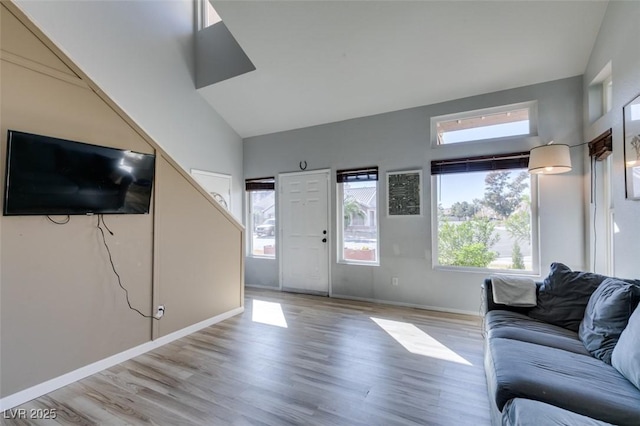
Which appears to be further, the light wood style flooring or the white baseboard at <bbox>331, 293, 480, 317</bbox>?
the white baseboard at <bbox>331, 293, 480, 317</bbox>

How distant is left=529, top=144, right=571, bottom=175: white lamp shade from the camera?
9.20 feet

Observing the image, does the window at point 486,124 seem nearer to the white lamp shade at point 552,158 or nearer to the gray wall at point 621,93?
the white lamp shade at point 552,158

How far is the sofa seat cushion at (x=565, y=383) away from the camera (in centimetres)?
124

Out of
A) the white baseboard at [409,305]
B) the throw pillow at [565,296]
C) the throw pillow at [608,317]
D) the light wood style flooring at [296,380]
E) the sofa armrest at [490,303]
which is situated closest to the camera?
the throw pillow at [608,317]

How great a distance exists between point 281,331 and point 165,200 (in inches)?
72.3

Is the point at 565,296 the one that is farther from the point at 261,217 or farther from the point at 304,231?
the point at 261,217

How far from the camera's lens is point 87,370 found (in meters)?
2.27

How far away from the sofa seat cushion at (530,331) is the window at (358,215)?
209cm

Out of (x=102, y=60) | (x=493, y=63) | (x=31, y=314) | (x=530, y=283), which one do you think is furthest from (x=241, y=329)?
(x=493, y=63)

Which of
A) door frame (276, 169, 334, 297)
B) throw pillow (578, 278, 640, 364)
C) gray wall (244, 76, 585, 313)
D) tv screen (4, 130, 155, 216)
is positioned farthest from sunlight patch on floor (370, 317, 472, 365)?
tv screen (4, 130, 155, 216)

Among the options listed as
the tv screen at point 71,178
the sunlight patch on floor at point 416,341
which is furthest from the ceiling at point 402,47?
the sunlight patch on floor at point 416,341

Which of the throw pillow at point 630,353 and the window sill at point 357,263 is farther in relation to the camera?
the window sill at point 357,263

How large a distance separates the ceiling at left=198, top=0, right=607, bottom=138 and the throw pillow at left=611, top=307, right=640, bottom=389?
2705 millimetres

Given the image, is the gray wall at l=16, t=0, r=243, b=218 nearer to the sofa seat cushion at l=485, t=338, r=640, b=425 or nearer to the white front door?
the white front door
